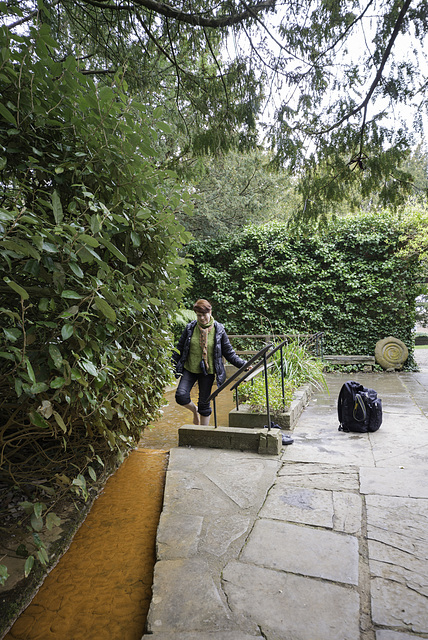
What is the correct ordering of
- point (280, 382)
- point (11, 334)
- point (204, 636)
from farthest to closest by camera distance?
point (280, 382), point (204, 636), point (11, 334)

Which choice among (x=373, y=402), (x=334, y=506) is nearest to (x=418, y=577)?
(x=334, y=506)

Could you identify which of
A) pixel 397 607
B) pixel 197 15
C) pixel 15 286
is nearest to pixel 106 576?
pixel 397 607

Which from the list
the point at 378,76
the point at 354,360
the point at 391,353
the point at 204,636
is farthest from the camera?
the point at 354,360

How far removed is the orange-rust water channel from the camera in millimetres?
1805

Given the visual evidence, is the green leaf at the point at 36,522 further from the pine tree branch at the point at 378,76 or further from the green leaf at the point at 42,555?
the pine tree branch at the point at 378,76

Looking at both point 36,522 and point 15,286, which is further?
point 36,522

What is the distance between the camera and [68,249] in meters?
1.47

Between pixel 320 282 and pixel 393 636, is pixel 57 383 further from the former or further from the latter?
pixel 320 282

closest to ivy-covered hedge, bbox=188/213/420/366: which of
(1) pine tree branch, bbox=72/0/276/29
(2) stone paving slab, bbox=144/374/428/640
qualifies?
(2) stone paving slab, bbox=144/374/428/640

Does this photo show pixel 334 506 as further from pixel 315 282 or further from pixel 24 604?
pixel 315 282

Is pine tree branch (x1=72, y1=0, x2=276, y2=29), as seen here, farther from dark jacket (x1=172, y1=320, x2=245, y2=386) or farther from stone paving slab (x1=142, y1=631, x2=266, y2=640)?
stone paving slab (x1=142, y1=631, x2=266, y2=640)

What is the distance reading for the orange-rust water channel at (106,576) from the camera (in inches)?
71.1

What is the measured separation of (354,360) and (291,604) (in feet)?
27.7

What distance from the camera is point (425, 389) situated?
7.07m
